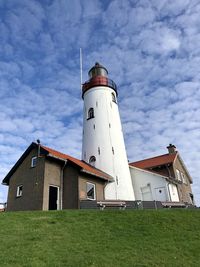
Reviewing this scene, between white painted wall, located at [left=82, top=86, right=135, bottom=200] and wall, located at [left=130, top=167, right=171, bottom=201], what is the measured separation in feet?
6.89

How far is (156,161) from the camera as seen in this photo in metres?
34.0

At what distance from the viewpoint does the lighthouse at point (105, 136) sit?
86.0ft

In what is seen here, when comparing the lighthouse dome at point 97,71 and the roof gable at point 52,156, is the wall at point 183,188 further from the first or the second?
the lighthouse dome at point 97,71

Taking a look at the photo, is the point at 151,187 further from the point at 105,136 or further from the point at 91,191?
the point at 91,191

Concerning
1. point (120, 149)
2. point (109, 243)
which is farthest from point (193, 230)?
point (120, 149)

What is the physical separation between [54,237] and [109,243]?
2396mm

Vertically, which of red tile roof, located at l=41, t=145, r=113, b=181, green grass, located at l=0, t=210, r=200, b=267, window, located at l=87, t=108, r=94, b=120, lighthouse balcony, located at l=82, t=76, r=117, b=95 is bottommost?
green grass, located at l=0, t=210, r=200, b=267

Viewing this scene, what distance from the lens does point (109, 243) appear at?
11.6 m

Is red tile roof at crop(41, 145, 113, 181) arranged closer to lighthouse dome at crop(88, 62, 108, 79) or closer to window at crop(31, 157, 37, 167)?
window at crop(31, 157, 37, 167)

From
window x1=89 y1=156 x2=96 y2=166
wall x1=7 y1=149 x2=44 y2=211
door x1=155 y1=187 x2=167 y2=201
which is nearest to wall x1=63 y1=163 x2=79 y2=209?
wall x1=7 y1=149 x2=44 y2=211

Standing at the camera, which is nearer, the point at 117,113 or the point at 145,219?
the point at 145,219

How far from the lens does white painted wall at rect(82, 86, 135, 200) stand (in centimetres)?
2612

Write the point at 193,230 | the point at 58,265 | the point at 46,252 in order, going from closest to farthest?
the point at 58,265
the point at 46,252
the point at 193,230

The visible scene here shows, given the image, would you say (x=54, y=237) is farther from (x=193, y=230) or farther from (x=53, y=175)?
(x=53, y=175)
